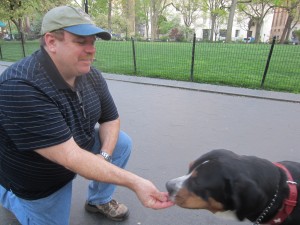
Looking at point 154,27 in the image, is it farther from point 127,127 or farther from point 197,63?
point 127,127

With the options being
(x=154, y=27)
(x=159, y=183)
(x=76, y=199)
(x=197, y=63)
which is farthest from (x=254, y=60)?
(x=154, y=27)

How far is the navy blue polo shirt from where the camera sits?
6.42ft

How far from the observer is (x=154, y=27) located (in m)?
47.7

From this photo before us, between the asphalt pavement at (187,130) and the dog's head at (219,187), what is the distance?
0.62 metres

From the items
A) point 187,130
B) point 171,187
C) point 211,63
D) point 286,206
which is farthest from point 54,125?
point 211,63

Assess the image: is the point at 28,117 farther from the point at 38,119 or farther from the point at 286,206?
the point at 286,206

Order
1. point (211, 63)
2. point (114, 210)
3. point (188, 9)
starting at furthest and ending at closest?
1. point (188, 9)
2. point (211, 63)
3. point (114, 210)

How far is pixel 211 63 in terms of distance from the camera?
428 inches

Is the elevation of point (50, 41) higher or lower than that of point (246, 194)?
higher

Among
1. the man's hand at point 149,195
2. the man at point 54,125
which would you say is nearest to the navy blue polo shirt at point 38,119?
the man at point 54,125

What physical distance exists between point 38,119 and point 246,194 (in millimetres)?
1408

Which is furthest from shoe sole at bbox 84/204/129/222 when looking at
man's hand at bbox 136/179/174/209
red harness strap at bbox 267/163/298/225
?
red harness strap at bbox 267/163/298/225

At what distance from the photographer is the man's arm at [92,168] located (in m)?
2.02

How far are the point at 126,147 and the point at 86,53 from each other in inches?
44.0
